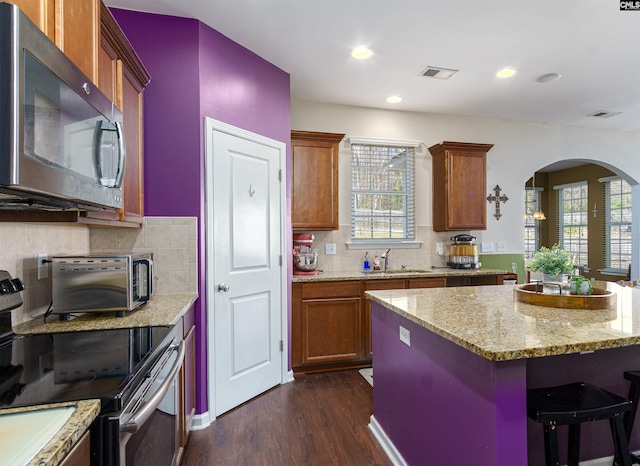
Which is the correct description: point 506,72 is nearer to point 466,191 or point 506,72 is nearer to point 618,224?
point 466,191

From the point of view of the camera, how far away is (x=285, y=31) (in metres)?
2.57

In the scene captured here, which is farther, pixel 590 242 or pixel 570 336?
pixel 590 242

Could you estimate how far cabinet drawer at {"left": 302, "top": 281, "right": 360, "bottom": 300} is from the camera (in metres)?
3.23

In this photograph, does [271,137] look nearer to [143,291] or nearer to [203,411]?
[143,291]

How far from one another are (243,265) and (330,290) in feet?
3.09

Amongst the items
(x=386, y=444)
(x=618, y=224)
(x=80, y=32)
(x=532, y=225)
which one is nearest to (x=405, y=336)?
(x=386, y=444)

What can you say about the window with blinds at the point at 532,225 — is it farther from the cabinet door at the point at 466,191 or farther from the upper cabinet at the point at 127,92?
the upper cabinet at the point at 127,92

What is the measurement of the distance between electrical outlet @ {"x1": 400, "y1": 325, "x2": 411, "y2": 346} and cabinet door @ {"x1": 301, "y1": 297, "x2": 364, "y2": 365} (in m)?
1.40

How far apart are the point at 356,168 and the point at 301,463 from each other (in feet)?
9.83

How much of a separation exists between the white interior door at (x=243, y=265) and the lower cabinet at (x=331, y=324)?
0.21 meters

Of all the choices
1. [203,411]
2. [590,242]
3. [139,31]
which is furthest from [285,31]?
[590,242]

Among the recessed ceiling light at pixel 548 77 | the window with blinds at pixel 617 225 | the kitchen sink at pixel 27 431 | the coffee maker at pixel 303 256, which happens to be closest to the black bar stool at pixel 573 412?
the kitchen sink at pixel 27 431

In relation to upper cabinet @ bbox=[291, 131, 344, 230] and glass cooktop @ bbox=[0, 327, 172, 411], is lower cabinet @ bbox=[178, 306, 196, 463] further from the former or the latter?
upper cabinet @ bbox=[291, 131, 344, 230]

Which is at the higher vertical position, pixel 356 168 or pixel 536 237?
pixel 356 168
